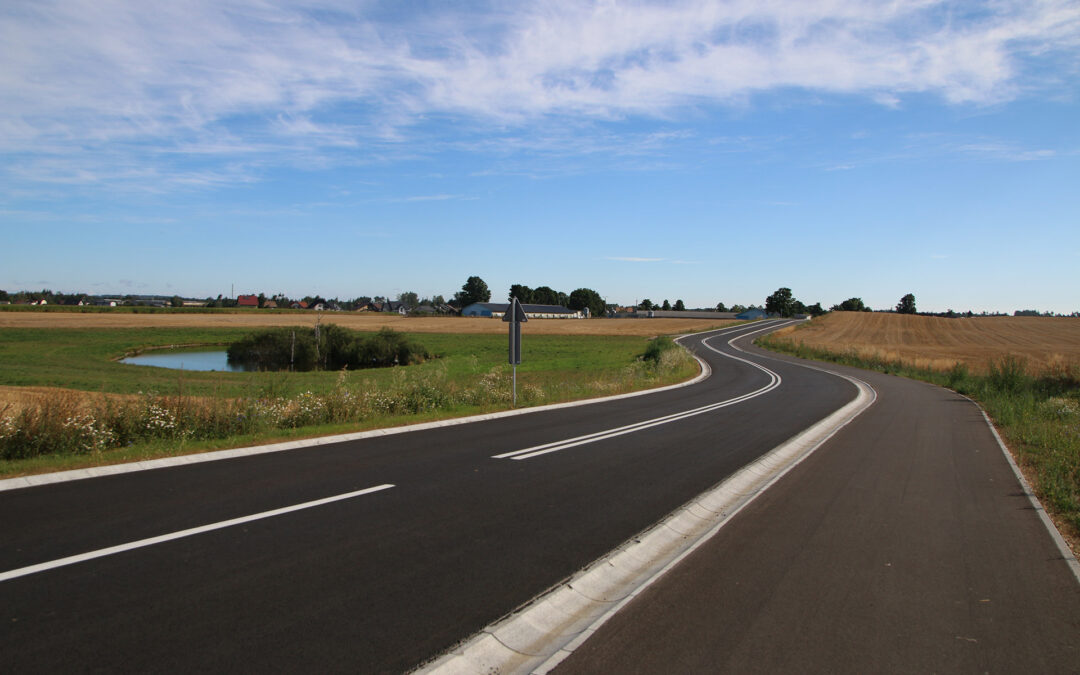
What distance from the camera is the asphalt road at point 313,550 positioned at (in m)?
3.63

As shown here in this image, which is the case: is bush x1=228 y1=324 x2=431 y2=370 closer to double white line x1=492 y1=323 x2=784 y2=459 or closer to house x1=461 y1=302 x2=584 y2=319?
double white line x1=492 y1=323 x2=784 y2=459

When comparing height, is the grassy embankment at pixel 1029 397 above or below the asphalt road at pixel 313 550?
below

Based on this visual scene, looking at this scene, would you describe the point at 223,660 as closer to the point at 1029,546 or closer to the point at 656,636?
the point at 656,636

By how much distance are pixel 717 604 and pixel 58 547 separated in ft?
16.1

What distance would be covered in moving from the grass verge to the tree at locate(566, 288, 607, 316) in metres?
150

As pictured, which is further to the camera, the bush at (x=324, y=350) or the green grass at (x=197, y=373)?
the bush at (x=324, y=350)

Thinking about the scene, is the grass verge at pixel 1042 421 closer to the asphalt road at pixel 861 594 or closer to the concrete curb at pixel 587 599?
the asphalt road at pixel 861 594

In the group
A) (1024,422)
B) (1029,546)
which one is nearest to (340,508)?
(1029,546)

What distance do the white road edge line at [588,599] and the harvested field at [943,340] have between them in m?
38.2

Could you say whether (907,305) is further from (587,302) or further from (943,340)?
(943,340)

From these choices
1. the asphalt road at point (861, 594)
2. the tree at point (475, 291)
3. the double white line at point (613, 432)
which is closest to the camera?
the asphalt road at point (861, 594)

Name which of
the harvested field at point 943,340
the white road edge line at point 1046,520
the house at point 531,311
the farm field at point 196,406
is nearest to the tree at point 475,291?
the house at point 531,311

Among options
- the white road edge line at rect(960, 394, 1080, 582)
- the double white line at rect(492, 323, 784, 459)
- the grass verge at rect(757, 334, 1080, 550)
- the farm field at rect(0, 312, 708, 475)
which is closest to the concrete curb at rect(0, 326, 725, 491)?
the farm field at rect(0, 312, 708, 475)

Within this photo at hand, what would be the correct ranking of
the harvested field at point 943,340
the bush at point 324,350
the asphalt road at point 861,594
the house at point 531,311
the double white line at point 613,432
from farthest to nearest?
the house at point 531,311, the bush at point 324,350, the harvested field at point 943,340, the double white line at point 613,432, the asphalt road at point 861,594
